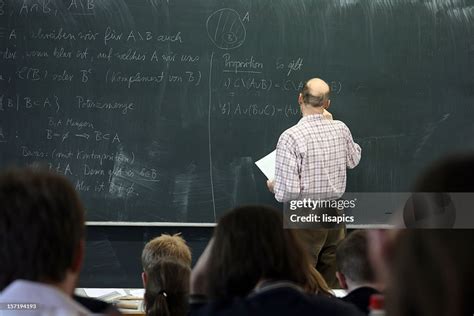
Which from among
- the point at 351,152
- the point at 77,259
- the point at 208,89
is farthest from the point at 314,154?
the point at 77,259

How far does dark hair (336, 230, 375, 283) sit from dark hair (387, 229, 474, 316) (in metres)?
1.68

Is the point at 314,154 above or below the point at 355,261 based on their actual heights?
above

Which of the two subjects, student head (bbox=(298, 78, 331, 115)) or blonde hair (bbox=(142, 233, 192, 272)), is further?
student head (bbox=(298, 78, 331, 115))

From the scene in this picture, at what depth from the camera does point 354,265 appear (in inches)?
100

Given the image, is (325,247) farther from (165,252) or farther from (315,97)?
(165,252)

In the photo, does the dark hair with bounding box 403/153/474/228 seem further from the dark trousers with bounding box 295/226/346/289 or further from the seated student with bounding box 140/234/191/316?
the dark trousers with bounding box 295/226/346/289

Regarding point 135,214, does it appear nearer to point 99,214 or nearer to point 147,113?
point 99,214

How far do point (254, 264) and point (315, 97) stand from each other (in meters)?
2.99

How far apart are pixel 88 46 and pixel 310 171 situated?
174cm

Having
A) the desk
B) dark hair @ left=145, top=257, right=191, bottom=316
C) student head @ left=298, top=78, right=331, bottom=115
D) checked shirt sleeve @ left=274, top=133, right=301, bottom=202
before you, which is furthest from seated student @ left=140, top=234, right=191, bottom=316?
student head @ left=298, top=78, right=331, bottom=115

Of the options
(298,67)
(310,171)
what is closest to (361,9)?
(298,67)

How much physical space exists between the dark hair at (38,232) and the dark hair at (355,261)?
4.54 feet

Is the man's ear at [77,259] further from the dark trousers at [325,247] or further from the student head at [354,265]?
the dark trousers at [325,247]

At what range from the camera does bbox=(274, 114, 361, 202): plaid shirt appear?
4.57 metres
